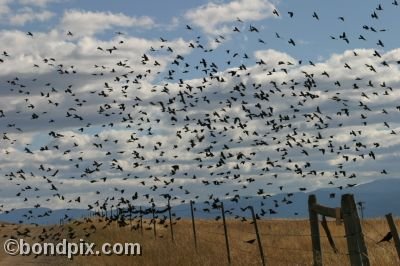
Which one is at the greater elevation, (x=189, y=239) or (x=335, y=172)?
(x=335, y=172)

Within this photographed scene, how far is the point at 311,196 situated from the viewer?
46.0 feet

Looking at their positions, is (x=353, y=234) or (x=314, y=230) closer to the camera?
(x=353, y=234)

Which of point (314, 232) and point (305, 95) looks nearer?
point (314, 232)

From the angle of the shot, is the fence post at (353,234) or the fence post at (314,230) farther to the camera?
the fence post at (314,230)

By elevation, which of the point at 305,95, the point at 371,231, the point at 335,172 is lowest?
the point at 371,231

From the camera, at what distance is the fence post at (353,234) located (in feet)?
36.9

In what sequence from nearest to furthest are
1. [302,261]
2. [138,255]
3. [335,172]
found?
[302,261], [138,255], [335,172]

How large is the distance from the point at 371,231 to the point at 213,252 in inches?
559

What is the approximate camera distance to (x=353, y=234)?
11.3 m

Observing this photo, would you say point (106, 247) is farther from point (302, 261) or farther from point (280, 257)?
point (302, 261)

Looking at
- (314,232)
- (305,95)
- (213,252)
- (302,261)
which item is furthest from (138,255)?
(314,232)

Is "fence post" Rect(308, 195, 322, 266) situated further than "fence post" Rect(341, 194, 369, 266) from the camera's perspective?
Yes

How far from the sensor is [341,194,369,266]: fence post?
11.2 metres

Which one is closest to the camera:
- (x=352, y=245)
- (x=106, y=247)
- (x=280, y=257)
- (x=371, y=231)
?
(x=352, y=245)
